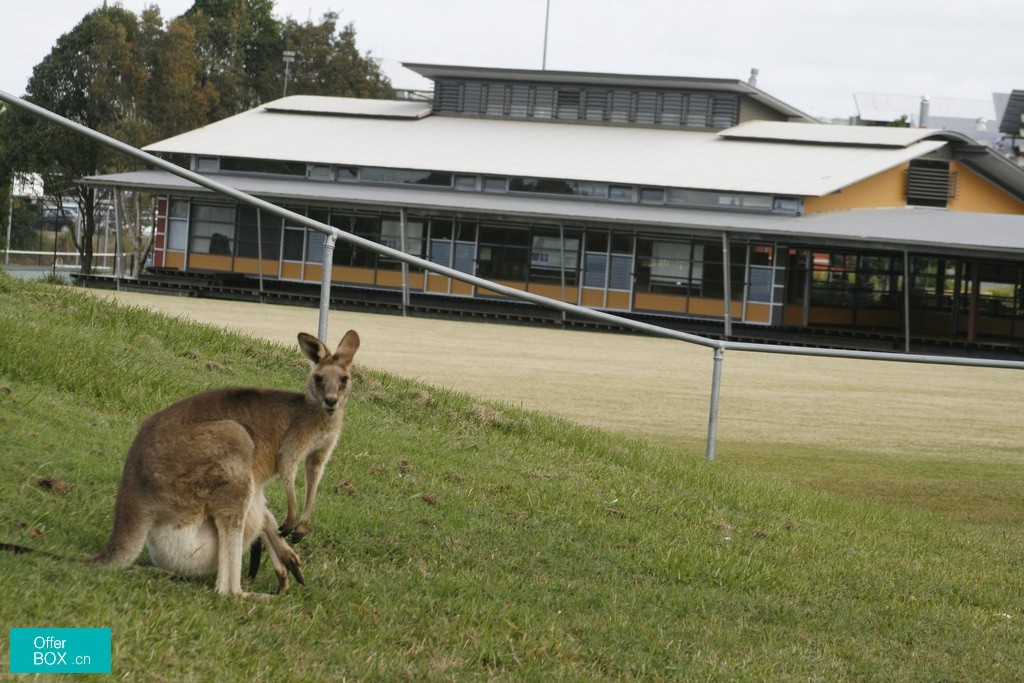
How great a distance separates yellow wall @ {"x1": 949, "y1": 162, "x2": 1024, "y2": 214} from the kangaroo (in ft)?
142

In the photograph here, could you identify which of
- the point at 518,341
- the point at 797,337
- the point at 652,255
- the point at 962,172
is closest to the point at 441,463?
the point at 518,341

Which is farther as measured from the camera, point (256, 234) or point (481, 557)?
point (256, 234)

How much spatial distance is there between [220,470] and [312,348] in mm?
607

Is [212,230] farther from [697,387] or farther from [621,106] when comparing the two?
[697,387]

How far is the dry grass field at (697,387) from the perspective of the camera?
16000 millimetres

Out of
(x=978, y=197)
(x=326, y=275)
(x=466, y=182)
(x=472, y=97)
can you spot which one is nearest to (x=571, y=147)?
(x=466, y=182)

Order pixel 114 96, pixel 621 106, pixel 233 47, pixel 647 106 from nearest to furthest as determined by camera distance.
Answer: pixel 647 106 < pixel 621 106 < pixel 114 96 < pixel 233 47

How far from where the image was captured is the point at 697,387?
22047 mm

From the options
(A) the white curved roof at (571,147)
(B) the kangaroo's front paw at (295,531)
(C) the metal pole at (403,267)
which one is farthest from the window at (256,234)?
(B) the kangaroo's front paw at (295,531)

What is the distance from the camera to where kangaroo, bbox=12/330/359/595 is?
4855 mm

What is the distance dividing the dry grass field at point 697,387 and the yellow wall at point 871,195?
34.1 ft

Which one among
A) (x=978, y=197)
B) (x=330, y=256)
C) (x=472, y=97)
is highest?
(x=472, y=97)

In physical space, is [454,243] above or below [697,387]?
above

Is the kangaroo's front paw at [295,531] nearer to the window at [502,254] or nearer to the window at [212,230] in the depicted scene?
the window at [502,254]
